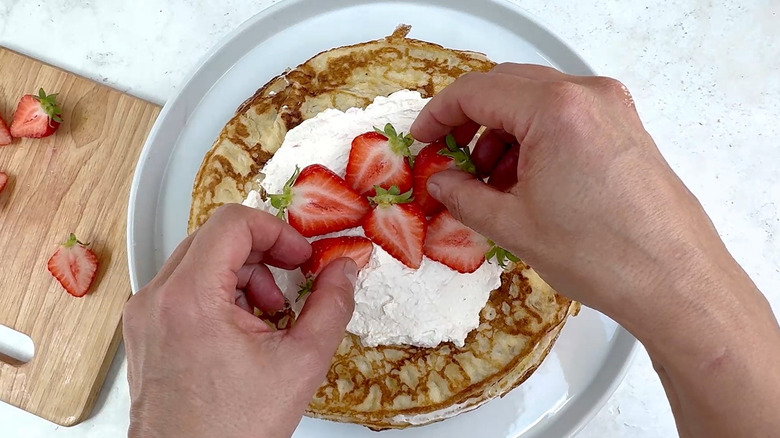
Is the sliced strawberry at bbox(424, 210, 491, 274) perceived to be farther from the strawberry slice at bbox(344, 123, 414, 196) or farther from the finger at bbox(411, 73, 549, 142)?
the finger at bbox(411, 73, 549, 142)

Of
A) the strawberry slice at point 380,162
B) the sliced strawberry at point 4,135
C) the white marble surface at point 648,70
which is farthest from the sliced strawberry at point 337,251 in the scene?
the sliced strawberry at point 4,135

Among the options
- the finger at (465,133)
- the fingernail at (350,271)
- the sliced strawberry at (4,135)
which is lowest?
the sliced strawberry at (4,135)

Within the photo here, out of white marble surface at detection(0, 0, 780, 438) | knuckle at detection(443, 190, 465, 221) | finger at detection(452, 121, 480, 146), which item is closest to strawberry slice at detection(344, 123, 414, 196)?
finger at detection(452, 121, 480, 146)

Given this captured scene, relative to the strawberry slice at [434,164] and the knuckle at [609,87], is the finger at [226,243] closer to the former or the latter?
the strawberry slice at [434,164]

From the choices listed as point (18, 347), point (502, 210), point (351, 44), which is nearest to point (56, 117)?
point (18, 347)

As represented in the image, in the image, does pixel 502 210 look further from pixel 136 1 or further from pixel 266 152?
pixel 136 1
